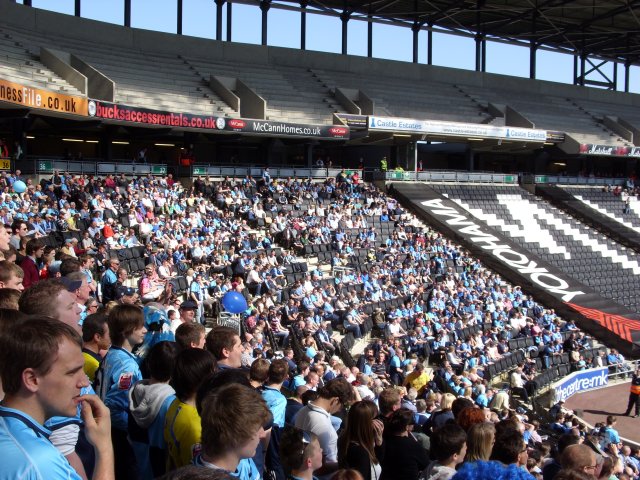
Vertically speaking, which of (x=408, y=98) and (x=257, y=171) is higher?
(x=408, y=98)

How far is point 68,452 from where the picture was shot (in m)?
3.21

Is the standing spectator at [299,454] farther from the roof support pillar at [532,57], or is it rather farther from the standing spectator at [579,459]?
the roof support pillar at [532,57]

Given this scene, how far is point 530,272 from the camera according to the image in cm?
2720

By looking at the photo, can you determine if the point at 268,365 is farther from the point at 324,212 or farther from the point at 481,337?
the point at 324,212

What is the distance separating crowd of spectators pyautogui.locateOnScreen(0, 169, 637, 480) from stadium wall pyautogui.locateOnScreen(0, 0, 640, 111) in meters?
9.40

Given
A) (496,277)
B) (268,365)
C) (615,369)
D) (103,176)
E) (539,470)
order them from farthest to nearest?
(496,277) → (103,176) → (615,369) → (539,470) → (268,365)

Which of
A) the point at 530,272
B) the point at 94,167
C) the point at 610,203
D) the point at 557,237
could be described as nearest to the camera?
the point at 94,167

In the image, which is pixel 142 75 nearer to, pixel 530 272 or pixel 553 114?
pixel 530 272

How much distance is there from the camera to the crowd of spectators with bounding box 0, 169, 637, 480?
3.24 m

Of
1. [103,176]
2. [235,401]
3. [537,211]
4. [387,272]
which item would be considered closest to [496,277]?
[387,272]

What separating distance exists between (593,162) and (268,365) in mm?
43441

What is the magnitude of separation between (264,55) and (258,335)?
2697 cm

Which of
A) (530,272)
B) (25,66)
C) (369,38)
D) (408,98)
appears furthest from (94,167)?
(369,38)

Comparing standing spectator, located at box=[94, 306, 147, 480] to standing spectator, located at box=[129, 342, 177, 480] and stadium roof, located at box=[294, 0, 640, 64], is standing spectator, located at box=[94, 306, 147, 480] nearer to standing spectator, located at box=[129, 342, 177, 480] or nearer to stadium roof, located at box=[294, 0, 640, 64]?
standing spectator, located at box=[129, 342, 177, 480]
